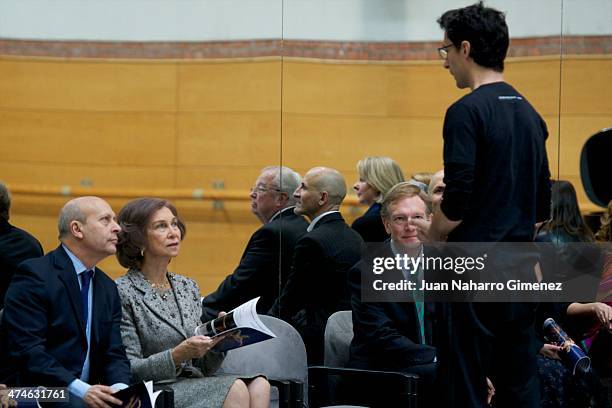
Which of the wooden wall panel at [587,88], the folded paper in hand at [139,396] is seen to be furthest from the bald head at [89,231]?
the wooden wall panel at [587,88]

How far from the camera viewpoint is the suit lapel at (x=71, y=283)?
156 inches

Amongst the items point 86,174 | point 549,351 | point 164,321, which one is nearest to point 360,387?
point 164,321

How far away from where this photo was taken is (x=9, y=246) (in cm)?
478

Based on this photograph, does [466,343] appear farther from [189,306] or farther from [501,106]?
→ [189,306]

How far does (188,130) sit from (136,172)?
0.99 feet

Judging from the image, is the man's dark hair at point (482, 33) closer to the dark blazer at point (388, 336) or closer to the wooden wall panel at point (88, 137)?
the dark blazer at point (388, 336)

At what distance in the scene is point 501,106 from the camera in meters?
3.75

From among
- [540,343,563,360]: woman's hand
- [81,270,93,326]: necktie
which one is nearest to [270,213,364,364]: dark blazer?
[540,343,563,360]: woman's hand

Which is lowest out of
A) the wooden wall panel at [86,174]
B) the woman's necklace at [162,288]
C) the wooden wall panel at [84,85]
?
the woman's necklace at [162,288]

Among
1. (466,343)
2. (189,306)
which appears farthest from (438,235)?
(189,306)

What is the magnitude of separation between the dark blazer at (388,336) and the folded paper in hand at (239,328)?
634 mm

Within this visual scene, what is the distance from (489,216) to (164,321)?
132 cm

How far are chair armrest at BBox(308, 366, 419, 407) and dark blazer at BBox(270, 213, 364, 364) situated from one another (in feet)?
1.06

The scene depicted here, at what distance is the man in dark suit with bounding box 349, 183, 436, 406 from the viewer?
14.7 ft
